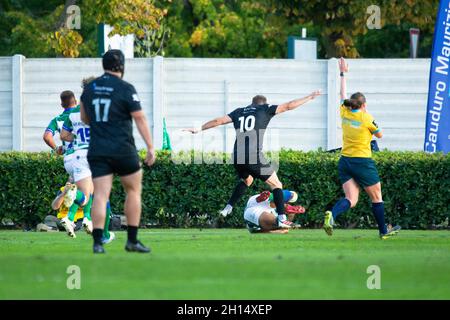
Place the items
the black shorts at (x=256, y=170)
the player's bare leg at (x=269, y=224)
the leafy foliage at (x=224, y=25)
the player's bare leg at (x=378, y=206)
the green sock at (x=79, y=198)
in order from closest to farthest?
the player's bare leg at (x=378, y=206), the green sock at (x=79, y=198), the player's bare leg at (x=269, y=224), the black shorts at (x=256, y=170), the leafy foliage at (x=224, y=25)

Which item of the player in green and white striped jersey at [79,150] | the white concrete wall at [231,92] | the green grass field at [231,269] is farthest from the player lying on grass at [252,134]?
the white concrete wall at [231,92]

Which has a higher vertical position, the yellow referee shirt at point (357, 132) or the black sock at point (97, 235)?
the yellow referee shirt at point (357, 132)

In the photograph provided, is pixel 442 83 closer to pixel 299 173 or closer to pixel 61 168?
pixel 299 173

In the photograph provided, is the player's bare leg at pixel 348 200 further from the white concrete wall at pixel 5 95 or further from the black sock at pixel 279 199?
the white concrete wall at pixel 5 95

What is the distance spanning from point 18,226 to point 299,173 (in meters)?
A: 4.81

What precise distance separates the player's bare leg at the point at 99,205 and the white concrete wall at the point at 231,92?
1305 cm

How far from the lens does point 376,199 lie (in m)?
16.6

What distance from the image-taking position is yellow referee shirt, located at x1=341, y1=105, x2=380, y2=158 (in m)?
16.4

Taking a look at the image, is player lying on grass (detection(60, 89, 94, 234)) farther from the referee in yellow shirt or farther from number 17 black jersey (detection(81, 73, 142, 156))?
number 17 black jersey (detection(81, 73, 142, 156))

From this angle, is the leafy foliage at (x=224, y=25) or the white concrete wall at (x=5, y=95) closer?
the white concrete wall at (x=5, y=95)

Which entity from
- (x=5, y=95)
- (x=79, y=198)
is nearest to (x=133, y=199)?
(x=79, y=198)

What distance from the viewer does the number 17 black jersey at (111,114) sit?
41.2 feet

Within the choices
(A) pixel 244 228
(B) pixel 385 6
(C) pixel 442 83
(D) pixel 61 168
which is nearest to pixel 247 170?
(A) pixel 244 228

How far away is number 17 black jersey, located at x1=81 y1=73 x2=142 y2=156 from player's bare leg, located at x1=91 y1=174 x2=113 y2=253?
29cm
